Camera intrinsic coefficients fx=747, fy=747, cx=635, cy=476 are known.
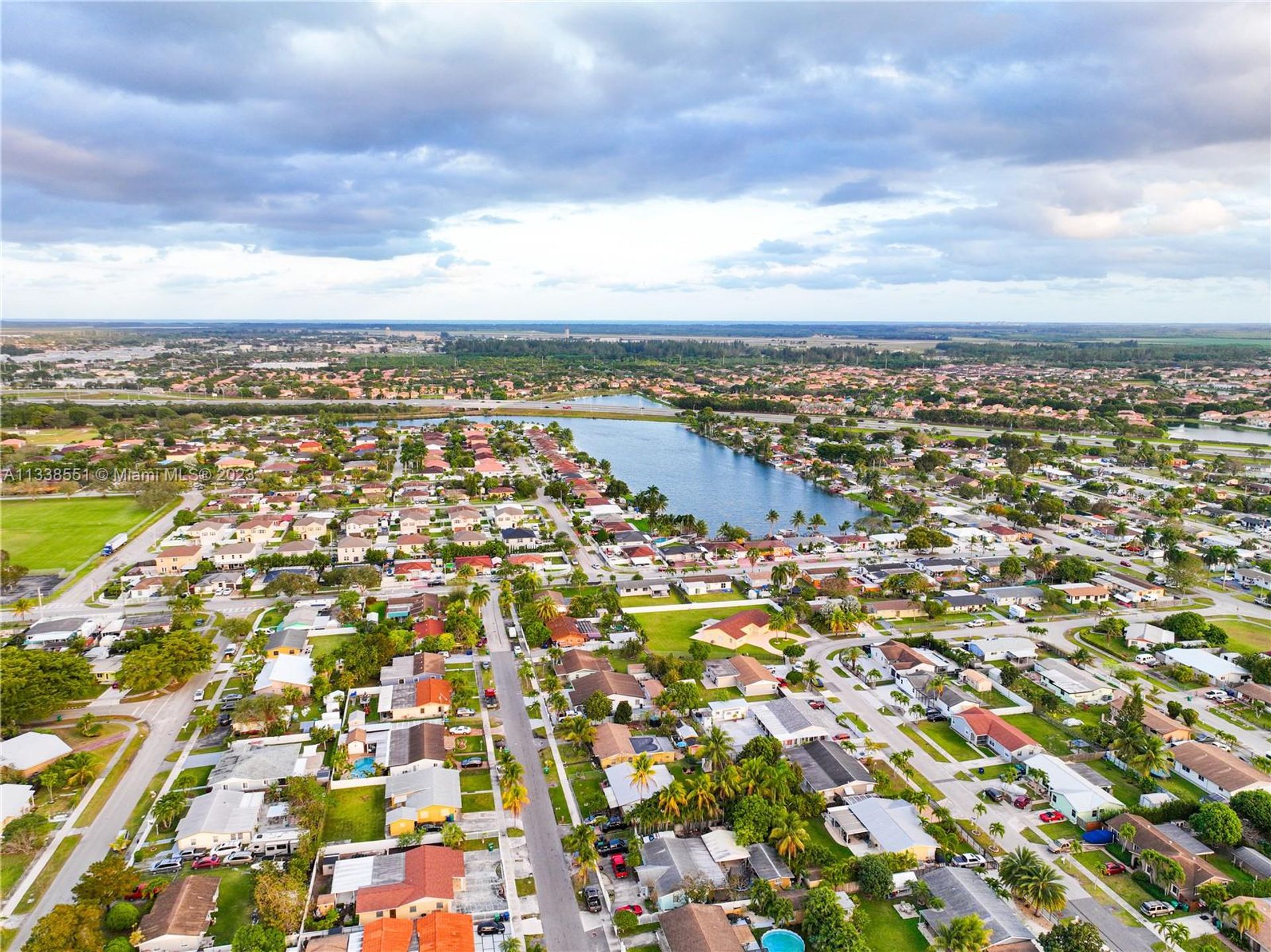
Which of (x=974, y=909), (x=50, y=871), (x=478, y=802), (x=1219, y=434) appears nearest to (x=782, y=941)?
(x=974, y=909)

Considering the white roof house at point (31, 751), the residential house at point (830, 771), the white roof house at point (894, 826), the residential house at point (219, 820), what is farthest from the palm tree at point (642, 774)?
the white roof house at point (31, 751)

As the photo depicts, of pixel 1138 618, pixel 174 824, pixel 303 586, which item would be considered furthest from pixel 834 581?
pixel 174 824

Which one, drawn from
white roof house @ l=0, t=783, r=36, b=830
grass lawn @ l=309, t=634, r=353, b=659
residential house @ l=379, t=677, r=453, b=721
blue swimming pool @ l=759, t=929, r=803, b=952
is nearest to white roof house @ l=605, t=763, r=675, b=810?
blue swimming pool @ l=759, t=929, r=803, b=952

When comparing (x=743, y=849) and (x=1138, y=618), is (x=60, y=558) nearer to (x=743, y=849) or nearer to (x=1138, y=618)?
(x=743, y=849)

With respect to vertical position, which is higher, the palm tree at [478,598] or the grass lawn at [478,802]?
the palm tree at [478,598]

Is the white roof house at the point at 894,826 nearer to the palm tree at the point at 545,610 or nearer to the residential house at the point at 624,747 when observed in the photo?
the residential house at the point at 624,747
